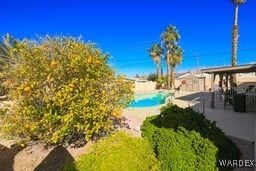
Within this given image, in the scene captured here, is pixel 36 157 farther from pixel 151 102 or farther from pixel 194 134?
pixel 151 102

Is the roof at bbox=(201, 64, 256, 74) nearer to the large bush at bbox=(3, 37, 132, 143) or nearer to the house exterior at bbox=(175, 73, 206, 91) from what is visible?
the large bush at bbox=(3, 37, 132, 143)

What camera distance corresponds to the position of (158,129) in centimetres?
827

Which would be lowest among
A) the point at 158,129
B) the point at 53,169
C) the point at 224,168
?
the point at 53,169

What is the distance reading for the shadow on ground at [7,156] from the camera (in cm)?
1077

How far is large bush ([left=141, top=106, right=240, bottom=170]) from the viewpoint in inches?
268

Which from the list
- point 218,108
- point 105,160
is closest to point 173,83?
point 218,108

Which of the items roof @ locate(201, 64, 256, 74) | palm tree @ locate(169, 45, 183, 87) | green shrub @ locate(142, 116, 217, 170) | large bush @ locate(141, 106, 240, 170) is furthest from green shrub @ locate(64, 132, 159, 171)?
palm tree @ locate(169, 45, 183, 87)

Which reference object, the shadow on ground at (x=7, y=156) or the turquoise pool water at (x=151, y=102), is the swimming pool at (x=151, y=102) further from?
the shadow on ground at (x=7, y=156)

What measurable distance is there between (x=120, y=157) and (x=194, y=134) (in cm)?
182

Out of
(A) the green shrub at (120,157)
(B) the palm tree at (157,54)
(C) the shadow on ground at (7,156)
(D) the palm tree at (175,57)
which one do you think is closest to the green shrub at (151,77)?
(B) the palm tree at (157,54)

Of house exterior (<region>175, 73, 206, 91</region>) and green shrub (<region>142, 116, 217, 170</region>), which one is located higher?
house exterior (<region>175, 73, 206, 91</region>)

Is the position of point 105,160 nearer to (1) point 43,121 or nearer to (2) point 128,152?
(2) point 128,152

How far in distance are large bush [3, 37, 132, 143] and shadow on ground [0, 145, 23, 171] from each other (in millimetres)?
692

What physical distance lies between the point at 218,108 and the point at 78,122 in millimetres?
10335
